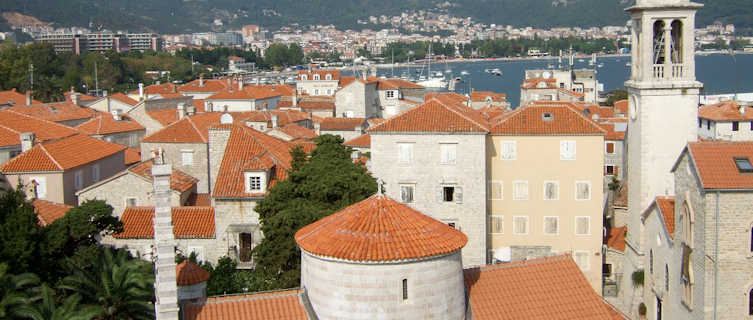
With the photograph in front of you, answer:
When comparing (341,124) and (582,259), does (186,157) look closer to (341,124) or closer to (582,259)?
(582,259)

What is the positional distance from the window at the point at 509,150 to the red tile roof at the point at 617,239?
6425mm

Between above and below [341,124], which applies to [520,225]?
below

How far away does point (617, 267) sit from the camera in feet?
129

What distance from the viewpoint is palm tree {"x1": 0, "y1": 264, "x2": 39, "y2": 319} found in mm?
19766

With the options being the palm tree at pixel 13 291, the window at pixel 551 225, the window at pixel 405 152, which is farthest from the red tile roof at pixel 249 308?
the window at pixel 551 225

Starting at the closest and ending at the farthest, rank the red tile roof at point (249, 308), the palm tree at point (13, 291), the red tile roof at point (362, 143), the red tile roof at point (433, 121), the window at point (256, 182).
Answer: the red tile roof at point (249, 308), the palm tree at point (13, 291), the window at point (256, 182), the red tile roof at point (433, 121), the red tile roof at point (362, 143)

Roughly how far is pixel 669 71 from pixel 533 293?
18.6m

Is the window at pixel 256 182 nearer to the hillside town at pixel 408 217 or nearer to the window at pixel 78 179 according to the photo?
the hillside town at pixel 408 217

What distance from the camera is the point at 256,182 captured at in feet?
116

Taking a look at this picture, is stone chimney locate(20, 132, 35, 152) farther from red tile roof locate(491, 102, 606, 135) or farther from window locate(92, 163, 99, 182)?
red tile roof locate(491, 102, 606, 135)

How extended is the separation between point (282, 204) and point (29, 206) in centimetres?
912

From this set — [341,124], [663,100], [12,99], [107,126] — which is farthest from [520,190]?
[12,99]

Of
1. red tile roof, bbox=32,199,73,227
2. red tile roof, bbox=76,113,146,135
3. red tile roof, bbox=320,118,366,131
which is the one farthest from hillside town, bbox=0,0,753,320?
red tile roof, bbox=320,118,366,131

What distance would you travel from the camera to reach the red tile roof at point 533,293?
2012 centimetres
